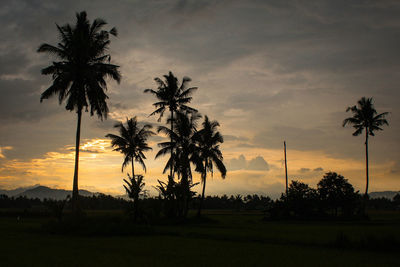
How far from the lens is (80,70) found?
Result: 89.4 feet

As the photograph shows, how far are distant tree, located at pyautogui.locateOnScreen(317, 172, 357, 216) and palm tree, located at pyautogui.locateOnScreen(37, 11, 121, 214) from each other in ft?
109

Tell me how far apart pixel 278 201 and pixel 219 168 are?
10421mm

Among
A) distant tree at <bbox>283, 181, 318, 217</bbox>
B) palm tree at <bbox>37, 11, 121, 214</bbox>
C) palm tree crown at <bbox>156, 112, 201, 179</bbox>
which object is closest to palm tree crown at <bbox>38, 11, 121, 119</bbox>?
palm tree at <bbox>37, 11, 121, 214</bbox>

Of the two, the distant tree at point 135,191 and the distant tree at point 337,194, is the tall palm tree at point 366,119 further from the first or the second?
the distant tree at point 135,191

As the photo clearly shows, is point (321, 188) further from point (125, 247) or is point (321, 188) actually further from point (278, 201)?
point (125, 247)

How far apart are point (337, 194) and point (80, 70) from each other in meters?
37.5

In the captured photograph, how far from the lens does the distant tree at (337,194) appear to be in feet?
151

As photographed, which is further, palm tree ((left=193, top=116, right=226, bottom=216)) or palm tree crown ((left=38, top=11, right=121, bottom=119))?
palm tree ((left=193, top=116, right=226, bottom=216))

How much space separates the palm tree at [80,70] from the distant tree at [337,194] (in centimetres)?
3327

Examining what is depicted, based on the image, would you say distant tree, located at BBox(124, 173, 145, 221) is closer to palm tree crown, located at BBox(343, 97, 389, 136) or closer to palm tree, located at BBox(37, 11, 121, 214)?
palm tree, located at BBox(37, 11, 121, 214)

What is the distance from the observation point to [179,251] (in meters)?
15.4

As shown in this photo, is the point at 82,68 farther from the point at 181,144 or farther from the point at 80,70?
the point at 181,144

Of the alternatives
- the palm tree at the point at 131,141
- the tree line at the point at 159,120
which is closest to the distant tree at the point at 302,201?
the tree line at the point at 159,120

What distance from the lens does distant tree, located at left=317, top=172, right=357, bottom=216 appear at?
45.9 metres
